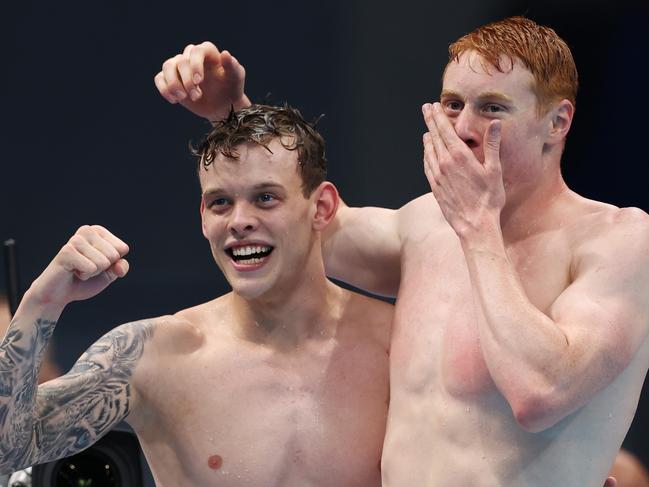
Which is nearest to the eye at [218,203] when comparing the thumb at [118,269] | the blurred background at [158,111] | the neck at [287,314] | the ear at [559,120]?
the neck at [287,314]

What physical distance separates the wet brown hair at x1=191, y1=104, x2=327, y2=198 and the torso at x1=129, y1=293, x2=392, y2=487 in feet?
0.83

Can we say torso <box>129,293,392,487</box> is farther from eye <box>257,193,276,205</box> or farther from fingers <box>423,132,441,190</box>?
fingers <box>423,132,441,190</box>

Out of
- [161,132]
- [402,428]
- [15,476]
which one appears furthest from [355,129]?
[402,428]

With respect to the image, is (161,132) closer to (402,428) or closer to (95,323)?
(95,323)

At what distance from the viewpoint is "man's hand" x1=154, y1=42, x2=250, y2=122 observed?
6.31 ft

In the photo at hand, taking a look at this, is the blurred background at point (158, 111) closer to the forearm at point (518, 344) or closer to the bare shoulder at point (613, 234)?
the bare shoulder at point (613, 234)

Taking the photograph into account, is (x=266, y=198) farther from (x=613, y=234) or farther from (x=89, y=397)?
(x=613, y=234)

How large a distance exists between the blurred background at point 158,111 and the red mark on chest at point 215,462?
130 cm

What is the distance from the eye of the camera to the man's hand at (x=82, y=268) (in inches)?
63.2

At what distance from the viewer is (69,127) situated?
10.4 ft

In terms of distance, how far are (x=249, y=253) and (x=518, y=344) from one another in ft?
1.57

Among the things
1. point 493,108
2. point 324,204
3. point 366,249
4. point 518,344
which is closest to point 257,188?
point 324,204

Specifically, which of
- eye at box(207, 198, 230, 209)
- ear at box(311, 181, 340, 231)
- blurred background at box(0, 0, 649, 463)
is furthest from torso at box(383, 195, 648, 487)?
blurred background at box(0, 0, 649, 463)

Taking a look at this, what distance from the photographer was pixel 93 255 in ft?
5.27
